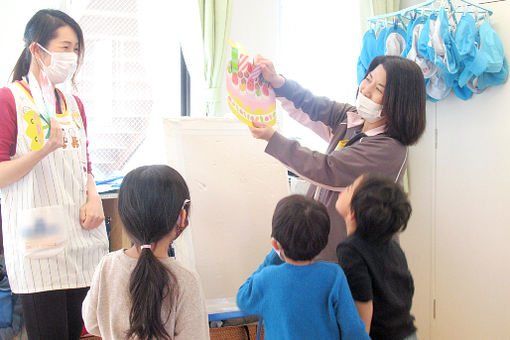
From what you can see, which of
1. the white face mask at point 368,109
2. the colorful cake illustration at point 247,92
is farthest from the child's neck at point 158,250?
the white face mask at point 368,109

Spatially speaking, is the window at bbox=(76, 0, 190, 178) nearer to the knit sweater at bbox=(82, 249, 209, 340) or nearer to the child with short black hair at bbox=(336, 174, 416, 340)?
the knit sweater at bbox=(82, 249, 209, 340)

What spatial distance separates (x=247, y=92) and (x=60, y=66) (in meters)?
0.64

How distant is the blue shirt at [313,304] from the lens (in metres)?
1.19

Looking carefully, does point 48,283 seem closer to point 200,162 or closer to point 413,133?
point 200,162

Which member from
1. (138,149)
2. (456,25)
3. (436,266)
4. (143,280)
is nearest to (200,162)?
(143,280)

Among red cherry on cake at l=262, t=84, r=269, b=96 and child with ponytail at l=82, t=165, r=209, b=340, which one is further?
red cherry on cake at l=262, t=84, r=269, b=96

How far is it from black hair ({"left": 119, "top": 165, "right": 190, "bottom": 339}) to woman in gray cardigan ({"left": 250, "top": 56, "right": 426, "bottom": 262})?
47 centimetres

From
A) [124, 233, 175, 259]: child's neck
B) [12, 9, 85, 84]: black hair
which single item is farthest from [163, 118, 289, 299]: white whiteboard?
[124, 233, 175, 259]: child's neck

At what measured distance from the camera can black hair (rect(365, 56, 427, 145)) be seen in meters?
1.56

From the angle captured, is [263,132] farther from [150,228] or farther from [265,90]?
[150,228]

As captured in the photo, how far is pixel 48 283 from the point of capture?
149cm

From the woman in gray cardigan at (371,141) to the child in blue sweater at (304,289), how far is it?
1.03 ft

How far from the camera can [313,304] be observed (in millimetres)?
1195

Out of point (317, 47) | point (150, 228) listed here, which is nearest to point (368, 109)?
point (150, 228)
